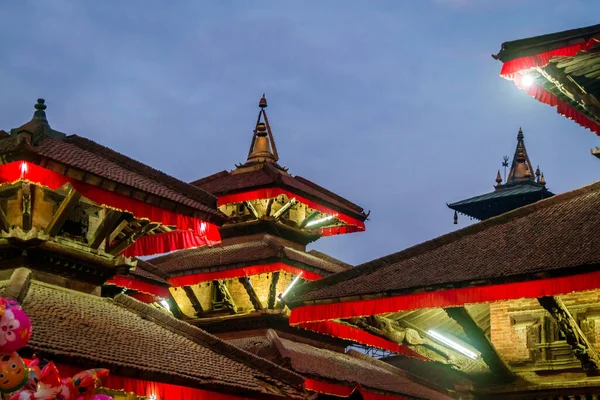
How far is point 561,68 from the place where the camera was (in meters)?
12.7

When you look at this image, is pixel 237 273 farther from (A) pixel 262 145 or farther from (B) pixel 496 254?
(B) pixel 496 254

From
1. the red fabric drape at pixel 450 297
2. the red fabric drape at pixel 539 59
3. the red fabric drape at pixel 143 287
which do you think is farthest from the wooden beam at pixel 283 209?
the red fabric drape at pixel 539 59

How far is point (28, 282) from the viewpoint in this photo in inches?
471

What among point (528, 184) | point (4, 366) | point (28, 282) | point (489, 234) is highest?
point (528, 184)

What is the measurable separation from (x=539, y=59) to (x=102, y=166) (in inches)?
262

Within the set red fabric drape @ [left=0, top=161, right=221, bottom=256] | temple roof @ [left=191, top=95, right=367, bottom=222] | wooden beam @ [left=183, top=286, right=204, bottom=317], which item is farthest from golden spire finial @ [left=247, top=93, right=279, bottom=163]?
red fabric drape @ [left=0, top=161, right=221, bottom=256]

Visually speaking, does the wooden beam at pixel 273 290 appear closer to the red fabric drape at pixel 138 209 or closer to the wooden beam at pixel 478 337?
the red fabric drape at pixel 138 209

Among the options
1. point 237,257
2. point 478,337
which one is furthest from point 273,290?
point 478,337

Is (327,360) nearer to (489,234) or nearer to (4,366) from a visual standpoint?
(489,234)

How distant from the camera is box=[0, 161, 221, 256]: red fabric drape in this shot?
11.9 meters

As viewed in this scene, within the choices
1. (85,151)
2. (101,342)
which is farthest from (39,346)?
(85,151)

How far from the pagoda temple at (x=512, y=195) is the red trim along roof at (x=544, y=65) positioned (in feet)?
57.9

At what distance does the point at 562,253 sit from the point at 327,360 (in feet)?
39.4

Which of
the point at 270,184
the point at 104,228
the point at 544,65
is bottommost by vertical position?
the point at 104,228
